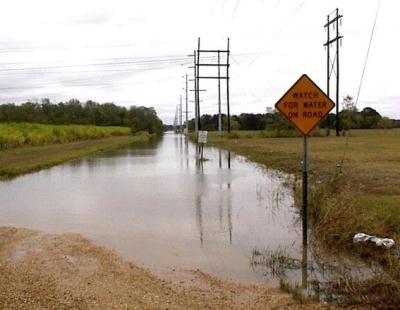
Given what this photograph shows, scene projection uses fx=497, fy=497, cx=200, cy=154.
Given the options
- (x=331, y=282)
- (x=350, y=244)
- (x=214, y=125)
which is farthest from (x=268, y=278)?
(x=214, y=125)

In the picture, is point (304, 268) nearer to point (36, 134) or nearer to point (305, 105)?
point (305, 105)

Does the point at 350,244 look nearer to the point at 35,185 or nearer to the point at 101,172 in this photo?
the point at 35,185

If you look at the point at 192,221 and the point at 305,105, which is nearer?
the point at 305,105

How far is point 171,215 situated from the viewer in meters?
10.7

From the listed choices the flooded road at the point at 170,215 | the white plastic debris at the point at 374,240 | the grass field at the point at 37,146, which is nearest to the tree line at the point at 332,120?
the grass field at the point at 37,146

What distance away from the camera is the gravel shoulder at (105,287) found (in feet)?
17.2

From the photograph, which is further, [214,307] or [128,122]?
[128,122]

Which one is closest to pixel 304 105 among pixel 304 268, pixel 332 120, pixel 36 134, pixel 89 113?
pixel 304 268

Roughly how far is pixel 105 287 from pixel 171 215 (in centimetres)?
490

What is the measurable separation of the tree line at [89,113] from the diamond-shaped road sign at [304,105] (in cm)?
7891

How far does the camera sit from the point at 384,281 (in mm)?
5504

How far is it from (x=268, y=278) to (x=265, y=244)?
Result: 1800 millimetres

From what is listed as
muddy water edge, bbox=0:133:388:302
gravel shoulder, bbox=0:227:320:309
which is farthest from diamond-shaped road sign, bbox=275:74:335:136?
gravel shoulder, bbox=0:227:320:309

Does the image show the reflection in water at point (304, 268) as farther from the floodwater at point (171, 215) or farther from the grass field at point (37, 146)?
the grass field at point (37, 146)
